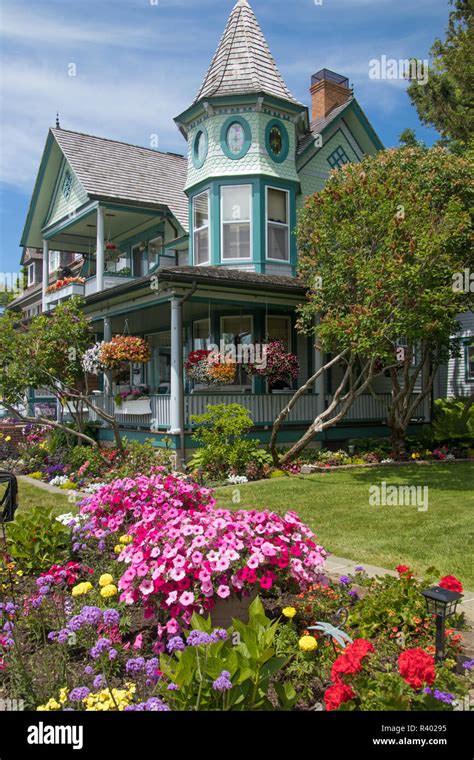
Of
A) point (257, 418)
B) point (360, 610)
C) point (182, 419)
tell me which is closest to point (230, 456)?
point (182, 419)

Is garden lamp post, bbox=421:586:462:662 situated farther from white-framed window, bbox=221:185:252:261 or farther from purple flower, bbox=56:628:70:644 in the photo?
white-framed window, bbox=221:185:252:261

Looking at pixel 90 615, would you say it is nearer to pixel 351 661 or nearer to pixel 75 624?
pixel 75 624

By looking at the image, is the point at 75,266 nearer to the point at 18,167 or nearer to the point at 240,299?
the point at 18,167

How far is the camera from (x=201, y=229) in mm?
17000

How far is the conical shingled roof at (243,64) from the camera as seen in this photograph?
54.5ft

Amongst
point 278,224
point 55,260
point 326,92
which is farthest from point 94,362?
point 55,260

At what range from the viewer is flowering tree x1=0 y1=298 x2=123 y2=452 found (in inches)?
Answer: 554

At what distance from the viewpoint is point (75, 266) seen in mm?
27156

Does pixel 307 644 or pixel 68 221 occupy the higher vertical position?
pixel 68 221

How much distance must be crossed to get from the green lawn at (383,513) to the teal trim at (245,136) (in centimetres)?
914

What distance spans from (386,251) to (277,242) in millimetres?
5246

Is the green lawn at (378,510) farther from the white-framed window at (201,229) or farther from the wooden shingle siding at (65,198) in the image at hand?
the wooden shingle siding at (65,198)

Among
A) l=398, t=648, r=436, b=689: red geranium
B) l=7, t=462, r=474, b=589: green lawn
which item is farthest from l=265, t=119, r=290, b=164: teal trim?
l=398, t=648, r=436, b=689: red geranium

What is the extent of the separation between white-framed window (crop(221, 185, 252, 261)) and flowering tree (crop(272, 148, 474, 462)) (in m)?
2.46
